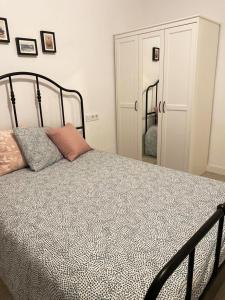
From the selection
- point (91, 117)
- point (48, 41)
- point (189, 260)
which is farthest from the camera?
point (91, 117)

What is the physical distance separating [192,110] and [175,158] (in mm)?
642

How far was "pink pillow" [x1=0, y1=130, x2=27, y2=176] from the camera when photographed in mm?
1904

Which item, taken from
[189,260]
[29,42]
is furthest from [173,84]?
[189,260]

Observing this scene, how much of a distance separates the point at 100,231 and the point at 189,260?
0.46 m

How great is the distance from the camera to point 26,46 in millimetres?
2246

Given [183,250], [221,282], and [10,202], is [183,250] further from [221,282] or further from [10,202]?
[10,202]

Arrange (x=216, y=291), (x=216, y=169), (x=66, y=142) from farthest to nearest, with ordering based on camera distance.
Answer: (x=216, y=169)
(x=66, y=142)
(x=216, y=291)

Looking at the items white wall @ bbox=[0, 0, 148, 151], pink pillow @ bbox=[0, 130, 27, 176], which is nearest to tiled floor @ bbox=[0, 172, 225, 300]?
pink pillow @ bbox=[0, 130, 27, 176]

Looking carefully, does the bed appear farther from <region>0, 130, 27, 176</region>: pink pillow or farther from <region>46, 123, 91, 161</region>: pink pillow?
<region>46, 123, 91, 161</region>: pink pillow

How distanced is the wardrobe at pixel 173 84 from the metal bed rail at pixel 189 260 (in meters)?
1.76

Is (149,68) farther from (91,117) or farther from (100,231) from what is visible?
(100,231)

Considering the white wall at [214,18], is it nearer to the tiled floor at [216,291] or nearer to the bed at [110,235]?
the bed at [110,235]

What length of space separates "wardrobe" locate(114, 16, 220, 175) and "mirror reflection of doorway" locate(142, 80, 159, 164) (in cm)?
4

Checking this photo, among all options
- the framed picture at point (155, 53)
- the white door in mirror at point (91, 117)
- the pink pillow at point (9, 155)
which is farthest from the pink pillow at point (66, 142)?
the framed picture at point (155, 53)
